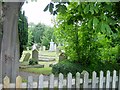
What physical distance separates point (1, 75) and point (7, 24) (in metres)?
0.94

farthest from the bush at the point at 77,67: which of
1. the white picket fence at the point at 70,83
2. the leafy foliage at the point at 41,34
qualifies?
the leafy foliage at the point at 41,34

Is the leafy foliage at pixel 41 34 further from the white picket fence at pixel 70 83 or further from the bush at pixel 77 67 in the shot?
the white picket fence at pixel 70 83

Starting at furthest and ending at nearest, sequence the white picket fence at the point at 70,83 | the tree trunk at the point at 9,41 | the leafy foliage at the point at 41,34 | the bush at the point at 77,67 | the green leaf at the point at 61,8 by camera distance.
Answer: the leafy foliage at the point at 41,34 → the bush at the point at 77,67 → the tree trunk at the point at 9,41 → the green leaf at the point at 61,8 → the white picket fence at the point at 70,83

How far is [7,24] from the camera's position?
4789 mm

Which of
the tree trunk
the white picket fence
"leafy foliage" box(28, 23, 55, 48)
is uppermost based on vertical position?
"leafy foliage" box(28, 23, 55, 48)

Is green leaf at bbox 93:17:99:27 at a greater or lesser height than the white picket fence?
greater

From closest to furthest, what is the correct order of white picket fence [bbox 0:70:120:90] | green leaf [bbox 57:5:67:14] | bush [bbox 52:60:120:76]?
white picket fence [bbox 0:70:120:90] → green leaf [bbox 57:5:67:14] → bush [bbox 52:60:120:76]

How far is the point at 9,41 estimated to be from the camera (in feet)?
15.9

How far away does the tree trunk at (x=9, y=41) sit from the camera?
4.76 meters

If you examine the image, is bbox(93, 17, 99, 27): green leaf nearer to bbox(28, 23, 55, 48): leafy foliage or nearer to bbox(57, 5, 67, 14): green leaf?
bbox(57, 5, 67, 14): green leaf

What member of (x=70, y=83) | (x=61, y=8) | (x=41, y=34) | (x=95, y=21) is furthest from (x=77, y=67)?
(x=41, y=34)

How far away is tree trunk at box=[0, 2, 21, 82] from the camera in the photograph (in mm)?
4762

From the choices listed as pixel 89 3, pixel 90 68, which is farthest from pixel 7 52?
pixel 90 68

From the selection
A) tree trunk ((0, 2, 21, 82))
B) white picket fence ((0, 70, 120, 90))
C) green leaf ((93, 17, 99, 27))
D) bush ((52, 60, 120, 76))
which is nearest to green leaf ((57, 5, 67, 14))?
green leaf ((93, 17, 99, 27))
